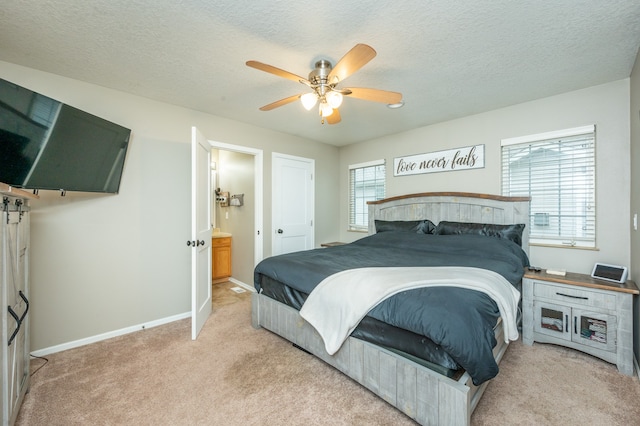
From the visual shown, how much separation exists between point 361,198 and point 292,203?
51.4 inches

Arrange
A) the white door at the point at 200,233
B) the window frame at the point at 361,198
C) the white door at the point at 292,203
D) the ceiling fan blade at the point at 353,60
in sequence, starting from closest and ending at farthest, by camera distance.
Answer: the ceiling fan blade at the point at 353,60 < the white door at the point at 200,233 < the white door at the point at 292,203 < the window frame at the point at 361,198

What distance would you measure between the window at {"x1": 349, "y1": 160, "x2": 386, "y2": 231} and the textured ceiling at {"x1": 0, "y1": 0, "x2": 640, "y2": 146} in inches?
69.5

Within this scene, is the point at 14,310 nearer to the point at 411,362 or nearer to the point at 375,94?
the point at 411,362

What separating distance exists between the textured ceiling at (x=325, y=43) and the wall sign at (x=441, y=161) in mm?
723

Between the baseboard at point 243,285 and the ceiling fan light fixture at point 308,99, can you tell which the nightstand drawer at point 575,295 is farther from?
the baseboard at point 243,285

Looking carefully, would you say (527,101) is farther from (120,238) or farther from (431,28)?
(120,238)

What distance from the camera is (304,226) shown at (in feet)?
15.1

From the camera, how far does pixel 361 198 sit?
4910mm

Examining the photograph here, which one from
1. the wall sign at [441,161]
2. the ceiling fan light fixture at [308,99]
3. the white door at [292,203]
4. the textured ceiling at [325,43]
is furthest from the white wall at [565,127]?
the white door at [292,203]

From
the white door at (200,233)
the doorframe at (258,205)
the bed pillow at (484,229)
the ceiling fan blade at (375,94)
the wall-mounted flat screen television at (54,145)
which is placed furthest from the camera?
the doorframe at (258,205)

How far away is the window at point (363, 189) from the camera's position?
4.59 m

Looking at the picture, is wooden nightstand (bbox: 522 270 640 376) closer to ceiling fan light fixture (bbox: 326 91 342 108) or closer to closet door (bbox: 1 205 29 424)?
ceiling fan light fixture (bbox: 326 91 342 108)

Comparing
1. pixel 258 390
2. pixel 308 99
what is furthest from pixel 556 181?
pixel 258 390

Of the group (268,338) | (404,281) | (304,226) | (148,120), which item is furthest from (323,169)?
(404,281)
